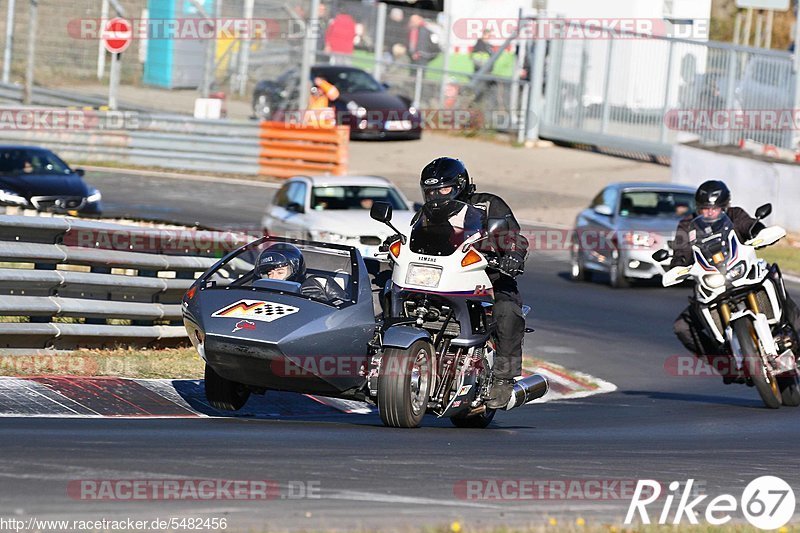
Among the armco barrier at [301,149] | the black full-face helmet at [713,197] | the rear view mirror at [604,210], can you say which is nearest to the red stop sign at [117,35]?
the armco barrier at [301,149]

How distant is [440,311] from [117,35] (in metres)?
26.5

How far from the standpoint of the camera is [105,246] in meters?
12.4

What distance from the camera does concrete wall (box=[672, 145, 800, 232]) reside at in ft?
79.8

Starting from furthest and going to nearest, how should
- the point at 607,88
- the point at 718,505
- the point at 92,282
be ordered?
the point at 607,88 → the point at 92,282 → the point at 718,505

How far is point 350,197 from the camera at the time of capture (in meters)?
20.9

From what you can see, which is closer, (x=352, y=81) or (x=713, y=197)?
(x=713, y=197)

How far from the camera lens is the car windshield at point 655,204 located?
68.8 ft

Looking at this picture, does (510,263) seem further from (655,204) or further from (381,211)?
(655,204)

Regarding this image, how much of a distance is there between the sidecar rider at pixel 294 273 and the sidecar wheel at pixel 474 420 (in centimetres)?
141

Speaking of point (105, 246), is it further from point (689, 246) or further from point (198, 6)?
point (198, 6)

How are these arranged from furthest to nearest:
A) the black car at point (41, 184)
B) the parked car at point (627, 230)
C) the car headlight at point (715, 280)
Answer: the black car at point (41, 184), the parked car at point (627, 230), the car headlight at point (715, 280)

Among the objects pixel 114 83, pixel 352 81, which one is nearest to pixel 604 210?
pixel 352 81

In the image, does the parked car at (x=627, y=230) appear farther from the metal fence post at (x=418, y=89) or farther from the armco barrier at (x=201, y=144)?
the metal fence post at (x=418, y=89)

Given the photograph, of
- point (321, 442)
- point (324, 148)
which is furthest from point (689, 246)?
point (324, 148)
